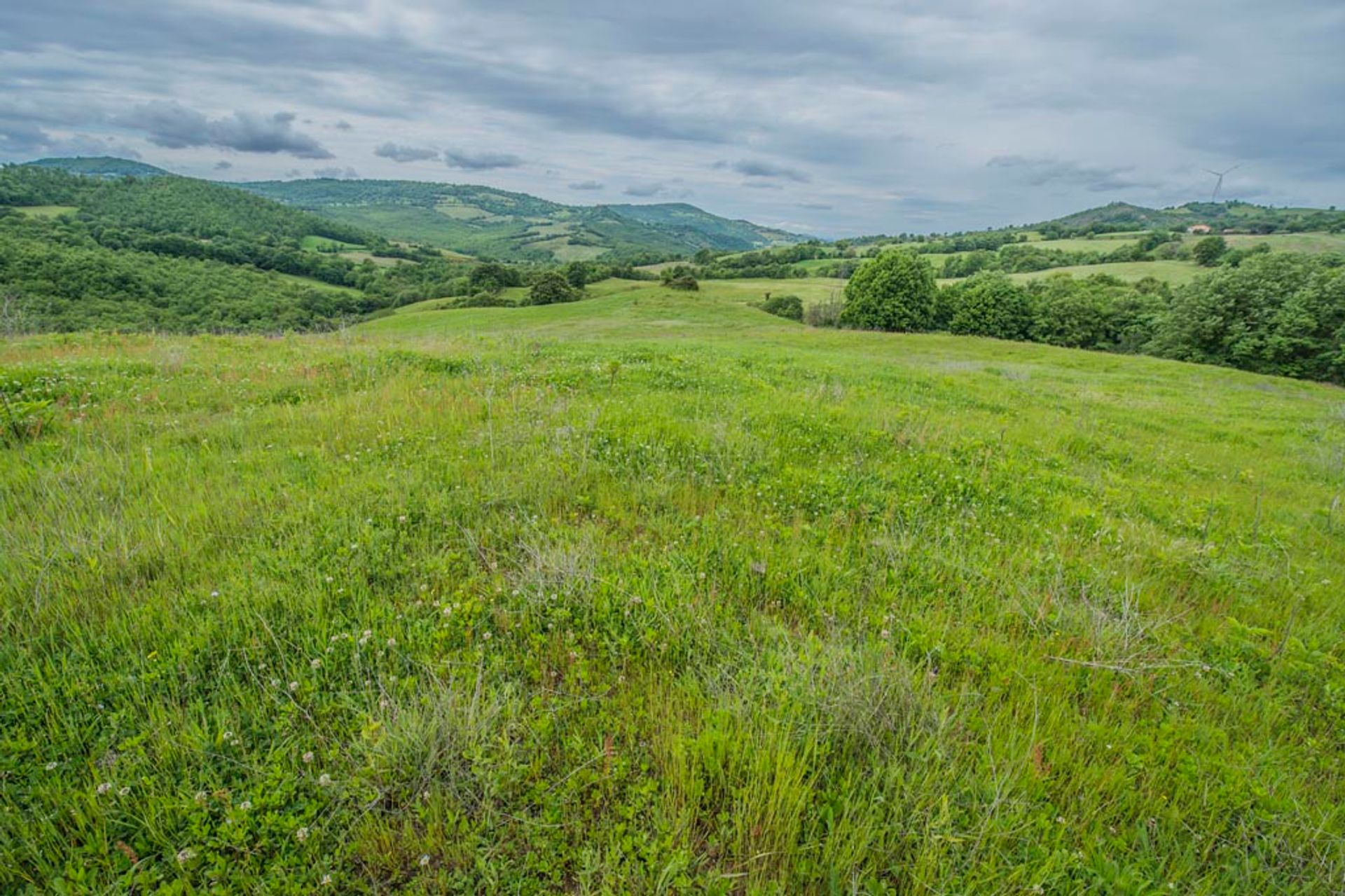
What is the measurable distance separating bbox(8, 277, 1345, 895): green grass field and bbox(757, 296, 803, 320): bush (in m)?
70.2

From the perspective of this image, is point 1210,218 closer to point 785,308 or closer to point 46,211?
point 785,308

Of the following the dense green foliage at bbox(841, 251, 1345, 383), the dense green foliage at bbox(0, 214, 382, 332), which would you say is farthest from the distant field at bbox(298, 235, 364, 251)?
the dense green foliage at bbox(841, 251, 1345, 383)

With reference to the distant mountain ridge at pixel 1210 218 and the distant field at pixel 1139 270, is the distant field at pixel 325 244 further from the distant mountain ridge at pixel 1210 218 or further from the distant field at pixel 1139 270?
the distant mountain ridge at pixel 1210 218

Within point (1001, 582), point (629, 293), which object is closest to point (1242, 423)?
point (1001, 582)

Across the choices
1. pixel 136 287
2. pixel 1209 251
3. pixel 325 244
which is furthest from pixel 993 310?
pixel 325 244

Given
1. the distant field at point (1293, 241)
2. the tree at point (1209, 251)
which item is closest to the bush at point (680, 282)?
the tree at point (1209, 251)

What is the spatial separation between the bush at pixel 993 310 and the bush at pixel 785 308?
61.2ft

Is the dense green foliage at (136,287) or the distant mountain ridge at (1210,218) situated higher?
the distant mountain ridge at (1210,218)

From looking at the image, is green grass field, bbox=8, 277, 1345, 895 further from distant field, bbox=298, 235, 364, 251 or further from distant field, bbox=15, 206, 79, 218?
distant field, bbox=298, 235, 364, 251

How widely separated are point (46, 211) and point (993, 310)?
17249cm

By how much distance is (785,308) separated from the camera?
74625 millimetres

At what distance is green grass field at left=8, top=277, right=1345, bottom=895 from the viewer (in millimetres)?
2086

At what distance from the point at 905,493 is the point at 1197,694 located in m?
2.82

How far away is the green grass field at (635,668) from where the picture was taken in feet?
6.84
